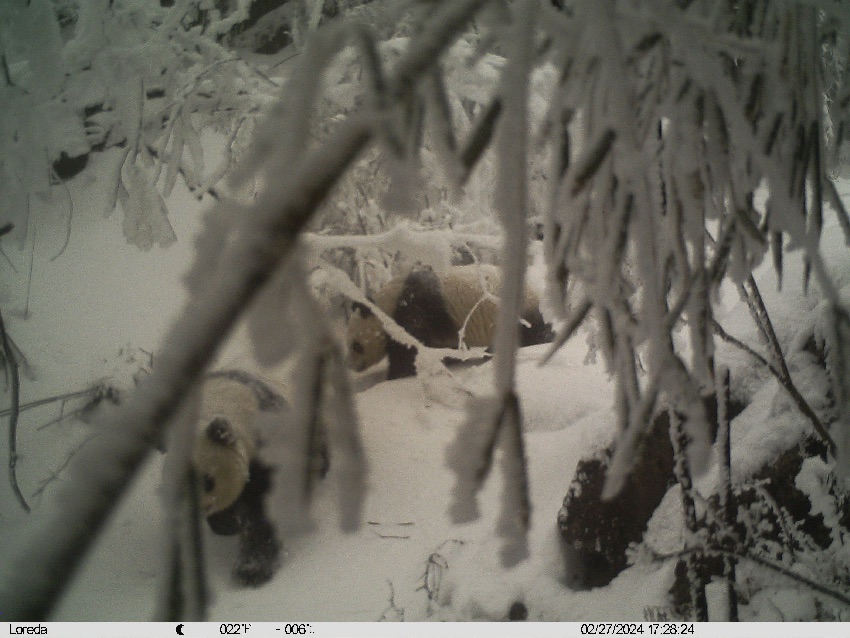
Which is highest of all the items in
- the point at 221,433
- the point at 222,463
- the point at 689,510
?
the point at 689,510

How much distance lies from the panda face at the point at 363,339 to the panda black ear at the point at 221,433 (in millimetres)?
1216

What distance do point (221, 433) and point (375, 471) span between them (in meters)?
0.90

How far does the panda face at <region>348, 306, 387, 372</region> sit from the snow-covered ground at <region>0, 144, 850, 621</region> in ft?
0.82

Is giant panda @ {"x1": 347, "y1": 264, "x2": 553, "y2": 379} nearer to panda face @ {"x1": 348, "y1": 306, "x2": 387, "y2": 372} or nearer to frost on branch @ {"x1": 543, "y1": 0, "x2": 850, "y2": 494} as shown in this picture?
panda face @ {"x1": 348, "y1": 306, "x2": 387, "y2": 372}

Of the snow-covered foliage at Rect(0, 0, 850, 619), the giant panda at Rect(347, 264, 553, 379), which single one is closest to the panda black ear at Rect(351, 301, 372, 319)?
the giant panda at Rect(347, 264, 553, 379)

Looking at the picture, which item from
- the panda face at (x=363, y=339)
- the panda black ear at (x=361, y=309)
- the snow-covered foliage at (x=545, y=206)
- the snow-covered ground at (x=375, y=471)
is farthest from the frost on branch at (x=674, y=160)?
the panda face at (x=363, y=339)

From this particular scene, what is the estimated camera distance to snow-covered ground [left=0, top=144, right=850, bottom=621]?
186cm

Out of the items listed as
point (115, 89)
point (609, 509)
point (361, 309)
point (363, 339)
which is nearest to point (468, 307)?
point (363, 339)

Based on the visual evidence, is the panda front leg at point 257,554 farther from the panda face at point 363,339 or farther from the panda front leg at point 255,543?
the panda face at point 363,339

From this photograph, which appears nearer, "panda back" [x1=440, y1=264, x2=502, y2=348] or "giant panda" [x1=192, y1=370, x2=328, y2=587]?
"giant panda" [x1=192, y1=370, x2=328, y2=587]

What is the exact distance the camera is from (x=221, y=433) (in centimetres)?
241

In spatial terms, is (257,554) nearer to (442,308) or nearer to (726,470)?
(726,470)

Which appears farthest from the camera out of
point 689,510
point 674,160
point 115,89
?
point 115,89

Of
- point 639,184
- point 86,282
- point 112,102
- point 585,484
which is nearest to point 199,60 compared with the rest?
point 112,102
